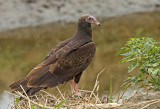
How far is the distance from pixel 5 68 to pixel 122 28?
4.98 metres

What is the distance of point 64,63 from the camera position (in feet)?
15.9

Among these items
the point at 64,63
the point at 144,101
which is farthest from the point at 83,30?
the point at 144,101

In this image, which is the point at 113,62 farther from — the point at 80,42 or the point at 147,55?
the point at 147,55

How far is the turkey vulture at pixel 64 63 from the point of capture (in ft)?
15.4

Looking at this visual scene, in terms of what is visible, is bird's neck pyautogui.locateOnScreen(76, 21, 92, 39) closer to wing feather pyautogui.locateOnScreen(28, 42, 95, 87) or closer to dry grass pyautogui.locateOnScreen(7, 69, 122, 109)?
wing feather pyautogui.locateOnScreen(28, 42, 95, 87)

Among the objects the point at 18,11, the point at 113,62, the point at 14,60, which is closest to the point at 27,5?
the point at 18,11

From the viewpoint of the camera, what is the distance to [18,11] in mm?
12680

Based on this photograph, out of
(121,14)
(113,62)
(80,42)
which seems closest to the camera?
(80,42)

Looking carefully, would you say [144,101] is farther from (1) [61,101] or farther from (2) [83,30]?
(2) [83,30]

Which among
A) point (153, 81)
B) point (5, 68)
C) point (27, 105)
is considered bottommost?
point (5, 68)

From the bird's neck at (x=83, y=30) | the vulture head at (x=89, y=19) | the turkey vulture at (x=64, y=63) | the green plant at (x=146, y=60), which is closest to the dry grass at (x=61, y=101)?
the turkey vulture at (x=64, y=63)

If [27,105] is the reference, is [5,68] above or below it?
below

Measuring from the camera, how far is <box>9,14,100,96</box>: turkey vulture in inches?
185

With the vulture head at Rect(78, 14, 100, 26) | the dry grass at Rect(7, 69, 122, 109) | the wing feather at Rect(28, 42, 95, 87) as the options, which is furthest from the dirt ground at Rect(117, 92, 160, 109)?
the vulture head at Rect(78, 14, 100, 26)
